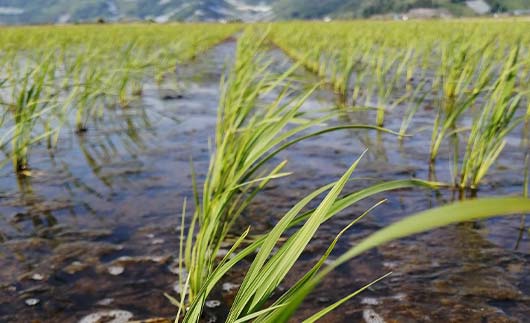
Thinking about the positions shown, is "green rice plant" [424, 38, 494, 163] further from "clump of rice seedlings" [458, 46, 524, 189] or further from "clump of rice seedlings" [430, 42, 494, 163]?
"clump of rice seedlings" [458, 46, 524, 189]

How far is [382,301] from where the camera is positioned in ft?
5.56

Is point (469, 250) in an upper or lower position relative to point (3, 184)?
lower

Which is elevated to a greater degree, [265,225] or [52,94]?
[52,94]

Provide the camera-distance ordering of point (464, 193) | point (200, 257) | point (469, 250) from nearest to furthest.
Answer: point (200, 257) → point (469, 250) → point (464, 193)

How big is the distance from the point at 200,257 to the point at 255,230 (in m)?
0.85

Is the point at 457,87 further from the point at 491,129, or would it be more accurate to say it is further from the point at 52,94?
the point at 52,94

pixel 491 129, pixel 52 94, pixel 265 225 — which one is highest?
pixel 52 94

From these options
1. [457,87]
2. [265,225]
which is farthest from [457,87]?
[265,225]

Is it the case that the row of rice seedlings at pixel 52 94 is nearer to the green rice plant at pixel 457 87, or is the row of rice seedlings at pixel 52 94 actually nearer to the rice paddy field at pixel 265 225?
the rice paddy field at pixel 265 225

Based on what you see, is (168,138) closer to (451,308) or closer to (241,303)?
(451,308)

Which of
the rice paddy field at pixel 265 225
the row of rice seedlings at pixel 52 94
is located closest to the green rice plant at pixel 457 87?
the rice paddy field at pixel 265 225

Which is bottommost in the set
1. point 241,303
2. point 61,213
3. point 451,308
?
point 451,308

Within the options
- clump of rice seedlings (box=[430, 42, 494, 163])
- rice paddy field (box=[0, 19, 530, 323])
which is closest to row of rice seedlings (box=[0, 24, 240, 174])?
rice paddy field (box=[0, 19, 530, 323])

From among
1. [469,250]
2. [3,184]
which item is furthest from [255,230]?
[3,184]
